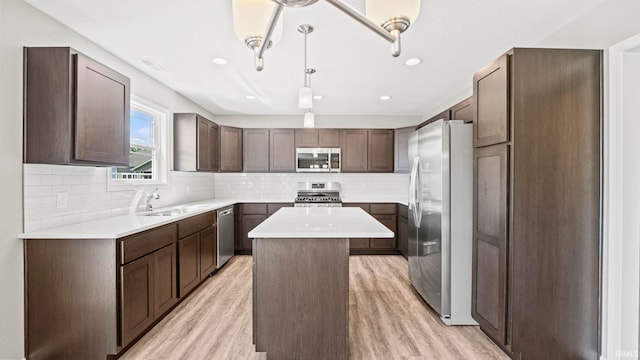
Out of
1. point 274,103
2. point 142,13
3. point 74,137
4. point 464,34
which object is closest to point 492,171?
point 464,34

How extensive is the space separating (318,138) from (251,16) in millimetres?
3922

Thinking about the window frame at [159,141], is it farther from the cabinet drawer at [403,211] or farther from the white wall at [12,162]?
the cabinet drawer at [403,211]

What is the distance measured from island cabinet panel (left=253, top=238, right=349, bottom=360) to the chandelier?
1.22 metres

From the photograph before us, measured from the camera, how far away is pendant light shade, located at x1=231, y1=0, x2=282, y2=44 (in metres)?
1.23

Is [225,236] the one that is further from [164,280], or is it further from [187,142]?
[164,280]

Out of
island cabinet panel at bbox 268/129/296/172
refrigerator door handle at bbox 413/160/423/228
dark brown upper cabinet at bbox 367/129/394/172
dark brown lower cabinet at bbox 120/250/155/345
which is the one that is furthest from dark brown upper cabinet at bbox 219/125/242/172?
refrigerator door handle at bbox 413/160/423/228

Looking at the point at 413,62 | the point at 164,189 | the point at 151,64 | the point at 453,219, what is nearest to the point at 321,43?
the point at 413,62

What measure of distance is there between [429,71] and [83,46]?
3258mm

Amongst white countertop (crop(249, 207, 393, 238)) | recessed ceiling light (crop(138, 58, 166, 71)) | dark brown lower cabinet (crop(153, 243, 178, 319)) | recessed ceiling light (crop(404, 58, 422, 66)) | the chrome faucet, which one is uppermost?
recessed ceiling light (crop(138, 58, 166, 71))

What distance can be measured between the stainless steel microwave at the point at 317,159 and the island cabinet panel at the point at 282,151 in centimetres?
12

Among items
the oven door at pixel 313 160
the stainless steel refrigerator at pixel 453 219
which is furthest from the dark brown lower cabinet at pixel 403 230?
the stainless steel refrigerator at pixel 453 219

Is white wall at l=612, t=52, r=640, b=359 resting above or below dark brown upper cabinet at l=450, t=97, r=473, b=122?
below

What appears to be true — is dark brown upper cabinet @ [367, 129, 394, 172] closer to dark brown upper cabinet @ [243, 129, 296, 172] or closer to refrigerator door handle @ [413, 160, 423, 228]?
dark brown upper cabinet @ [243, 129, 296, 172]

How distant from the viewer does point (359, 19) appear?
1.04m
